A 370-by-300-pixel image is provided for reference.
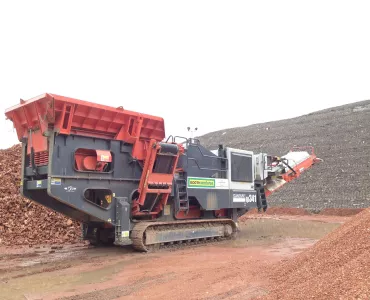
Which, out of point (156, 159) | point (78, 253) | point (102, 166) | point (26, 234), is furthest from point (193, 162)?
point (26, 234)

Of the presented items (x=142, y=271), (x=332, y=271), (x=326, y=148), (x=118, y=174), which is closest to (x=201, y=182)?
(x=118, y=174)

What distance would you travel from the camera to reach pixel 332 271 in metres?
4.59

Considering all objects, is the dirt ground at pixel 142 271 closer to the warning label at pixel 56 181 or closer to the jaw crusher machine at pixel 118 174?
the jaw crusher machine at pixel 118 174

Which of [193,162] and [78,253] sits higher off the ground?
[193,162]

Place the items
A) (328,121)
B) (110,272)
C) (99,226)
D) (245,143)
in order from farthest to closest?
(245,143) → (328,121) → (99,226) → (110,272)

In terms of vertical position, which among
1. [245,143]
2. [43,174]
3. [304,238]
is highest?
[245,143]

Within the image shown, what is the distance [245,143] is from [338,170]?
11665 mm

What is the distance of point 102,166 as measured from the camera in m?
8.53

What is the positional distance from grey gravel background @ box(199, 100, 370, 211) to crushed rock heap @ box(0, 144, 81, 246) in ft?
49.3

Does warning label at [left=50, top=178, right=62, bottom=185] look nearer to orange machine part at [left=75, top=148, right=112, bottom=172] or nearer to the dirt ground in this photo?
orange machine part at [left=75, top=148, right=112, bottom=172]

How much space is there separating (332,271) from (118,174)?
17.8 ft

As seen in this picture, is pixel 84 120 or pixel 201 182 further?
pixel 201 182

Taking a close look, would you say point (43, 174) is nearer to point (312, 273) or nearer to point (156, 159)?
point (156, 159)

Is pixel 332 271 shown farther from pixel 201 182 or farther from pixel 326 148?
pixel 326 148
